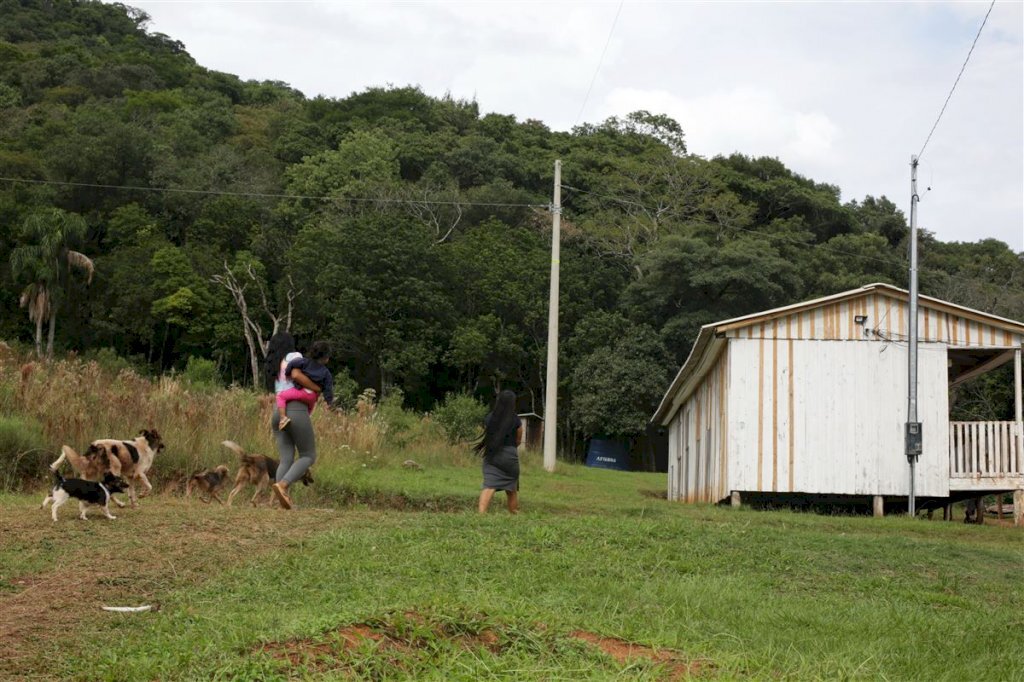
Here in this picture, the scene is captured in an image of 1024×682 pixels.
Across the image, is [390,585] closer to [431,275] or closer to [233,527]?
[233,527]

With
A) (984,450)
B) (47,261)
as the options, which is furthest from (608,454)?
(984,450)

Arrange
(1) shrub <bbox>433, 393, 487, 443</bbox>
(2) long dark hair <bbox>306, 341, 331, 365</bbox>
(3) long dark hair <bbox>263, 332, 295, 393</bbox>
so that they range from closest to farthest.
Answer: (2) long dark hair <bbox>306, 341, 331, 365</bbox> → (3) long dark hair <bbox>263, 332, 295, 393</bbox> → (1) shrub <bbox>433, 393, 487, 443</bbox>

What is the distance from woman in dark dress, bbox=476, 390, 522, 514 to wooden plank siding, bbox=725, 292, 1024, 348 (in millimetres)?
7830

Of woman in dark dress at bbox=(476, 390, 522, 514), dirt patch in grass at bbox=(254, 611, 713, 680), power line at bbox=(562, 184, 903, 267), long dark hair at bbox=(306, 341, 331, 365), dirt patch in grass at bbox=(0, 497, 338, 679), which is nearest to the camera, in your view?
dirt patch in grass at bbox=(254, 611, 713, 680)

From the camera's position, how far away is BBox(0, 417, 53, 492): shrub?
13.6 metres

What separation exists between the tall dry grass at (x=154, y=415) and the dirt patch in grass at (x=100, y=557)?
3182 mm

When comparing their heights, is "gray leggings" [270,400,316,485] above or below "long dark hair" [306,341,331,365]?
below

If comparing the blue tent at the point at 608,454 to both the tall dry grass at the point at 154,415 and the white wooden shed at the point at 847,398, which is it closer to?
the white wooden shed at the point at 847,398

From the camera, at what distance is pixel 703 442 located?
2359 cm

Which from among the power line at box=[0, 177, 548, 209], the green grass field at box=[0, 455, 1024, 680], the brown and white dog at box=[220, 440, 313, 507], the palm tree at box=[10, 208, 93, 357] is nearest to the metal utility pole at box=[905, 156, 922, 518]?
the green grass field at box=[0, 455, 1024, 680]

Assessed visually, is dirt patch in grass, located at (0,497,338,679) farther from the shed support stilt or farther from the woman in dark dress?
the shed support stilt

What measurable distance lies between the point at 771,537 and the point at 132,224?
40.8 meters

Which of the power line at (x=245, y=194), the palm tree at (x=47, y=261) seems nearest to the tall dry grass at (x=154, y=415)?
the palm tree at (x=47, y=261)

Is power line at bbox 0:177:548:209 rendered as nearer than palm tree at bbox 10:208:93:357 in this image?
No
